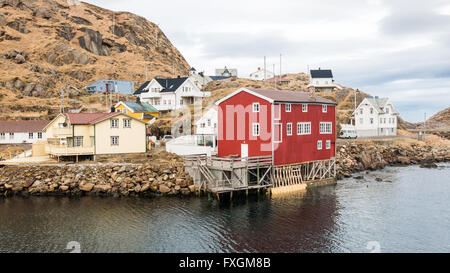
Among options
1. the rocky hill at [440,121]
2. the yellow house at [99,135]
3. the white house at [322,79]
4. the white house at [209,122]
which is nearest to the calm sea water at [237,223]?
Answer: the yellow house at [99,135]

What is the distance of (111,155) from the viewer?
139 ft

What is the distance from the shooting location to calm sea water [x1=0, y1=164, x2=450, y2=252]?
23.0 metres

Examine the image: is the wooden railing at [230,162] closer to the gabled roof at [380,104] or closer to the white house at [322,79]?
the gabled roof at [380,104]

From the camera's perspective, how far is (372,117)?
7506 centimetres

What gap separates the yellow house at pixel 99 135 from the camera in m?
41.6

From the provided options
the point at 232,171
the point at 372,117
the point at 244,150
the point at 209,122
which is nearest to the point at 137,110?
the point at 209,122

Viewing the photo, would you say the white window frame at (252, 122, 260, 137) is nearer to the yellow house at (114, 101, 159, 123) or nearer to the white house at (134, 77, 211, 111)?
the yellow house at (114, 101, 159, 123)

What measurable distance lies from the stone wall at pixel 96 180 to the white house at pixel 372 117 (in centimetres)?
5001

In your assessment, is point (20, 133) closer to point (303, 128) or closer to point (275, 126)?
point (275, 126)

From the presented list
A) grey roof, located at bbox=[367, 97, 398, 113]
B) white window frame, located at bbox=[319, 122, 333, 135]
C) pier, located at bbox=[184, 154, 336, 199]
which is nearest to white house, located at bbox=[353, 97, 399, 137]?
grey roof, located at bbox=[367, 97, 398, 113]

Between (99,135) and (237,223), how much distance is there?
22.4m
